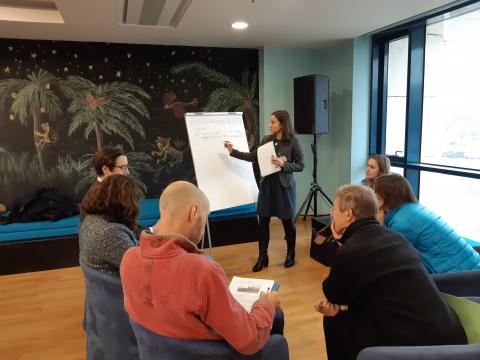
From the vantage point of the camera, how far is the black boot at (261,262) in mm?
3669

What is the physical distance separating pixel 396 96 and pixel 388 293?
3.71 m

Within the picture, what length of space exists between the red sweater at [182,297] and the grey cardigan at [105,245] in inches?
18.1

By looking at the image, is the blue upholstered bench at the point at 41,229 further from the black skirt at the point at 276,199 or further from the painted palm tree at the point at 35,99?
the black skirt at the point at 276,199

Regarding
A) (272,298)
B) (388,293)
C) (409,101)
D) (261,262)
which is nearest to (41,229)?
(261,262)

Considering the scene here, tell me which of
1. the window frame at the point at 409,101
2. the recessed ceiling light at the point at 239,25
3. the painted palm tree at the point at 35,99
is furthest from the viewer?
the painted palm tree at the point at 35,99

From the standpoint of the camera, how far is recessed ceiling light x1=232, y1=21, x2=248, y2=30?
12.5 feet

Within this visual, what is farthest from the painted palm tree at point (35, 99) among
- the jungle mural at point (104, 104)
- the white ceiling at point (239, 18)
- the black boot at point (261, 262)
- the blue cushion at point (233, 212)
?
the black boot at point (261, 262)

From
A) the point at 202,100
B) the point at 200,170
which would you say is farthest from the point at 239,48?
the point at 200,170

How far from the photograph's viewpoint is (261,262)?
3.70 meters

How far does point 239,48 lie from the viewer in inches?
201

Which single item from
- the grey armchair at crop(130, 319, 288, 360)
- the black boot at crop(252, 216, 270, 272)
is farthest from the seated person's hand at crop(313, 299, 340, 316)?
the black boot at crop(252, 216, 270, 272)

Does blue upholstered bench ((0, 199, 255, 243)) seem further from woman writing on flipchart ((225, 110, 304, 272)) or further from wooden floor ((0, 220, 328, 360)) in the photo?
woman writing on flipchart ((225, 110, 304, 272))

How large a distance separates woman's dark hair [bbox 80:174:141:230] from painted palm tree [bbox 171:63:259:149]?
335 centimetres

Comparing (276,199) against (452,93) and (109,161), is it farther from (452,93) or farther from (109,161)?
(452,93)
